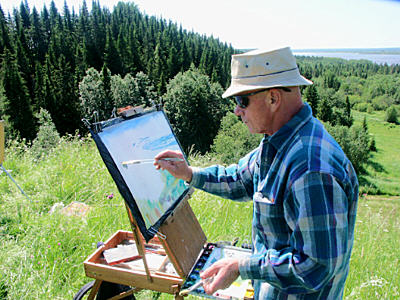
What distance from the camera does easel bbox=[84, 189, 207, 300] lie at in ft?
6.17

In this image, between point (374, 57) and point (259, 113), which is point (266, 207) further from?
point (374, 57)

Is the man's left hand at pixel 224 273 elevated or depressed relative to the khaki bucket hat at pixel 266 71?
depressed

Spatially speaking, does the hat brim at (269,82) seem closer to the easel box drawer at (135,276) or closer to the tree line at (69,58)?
the easel box drawer at (135,276)

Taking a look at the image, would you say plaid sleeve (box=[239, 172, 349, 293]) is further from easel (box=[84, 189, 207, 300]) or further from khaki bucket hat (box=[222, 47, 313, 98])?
easel (box=[84, 189, 207, 300])

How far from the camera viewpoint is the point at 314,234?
1131mm

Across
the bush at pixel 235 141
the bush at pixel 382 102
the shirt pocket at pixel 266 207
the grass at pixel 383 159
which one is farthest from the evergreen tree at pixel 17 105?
the bush at pixel 382 102

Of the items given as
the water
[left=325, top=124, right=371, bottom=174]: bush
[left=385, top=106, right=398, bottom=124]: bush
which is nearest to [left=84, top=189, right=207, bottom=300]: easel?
[left=325, top=124, right=371, bottom=174]: bush

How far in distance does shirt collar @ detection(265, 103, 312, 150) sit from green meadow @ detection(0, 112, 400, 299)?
69.9 inches

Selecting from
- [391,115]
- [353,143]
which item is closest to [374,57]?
[391,115]

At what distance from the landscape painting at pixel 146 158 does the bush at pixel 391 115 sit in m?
85.5

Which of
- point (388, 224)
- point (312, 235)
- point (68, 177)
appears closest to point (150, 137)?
point (312, 235)

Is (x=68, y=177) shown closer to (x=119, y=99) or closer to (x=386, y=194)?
(x=119, y=99)

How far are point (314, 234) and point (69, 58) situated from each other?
62.3 metres

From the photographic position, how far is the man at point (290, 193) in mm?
1132
